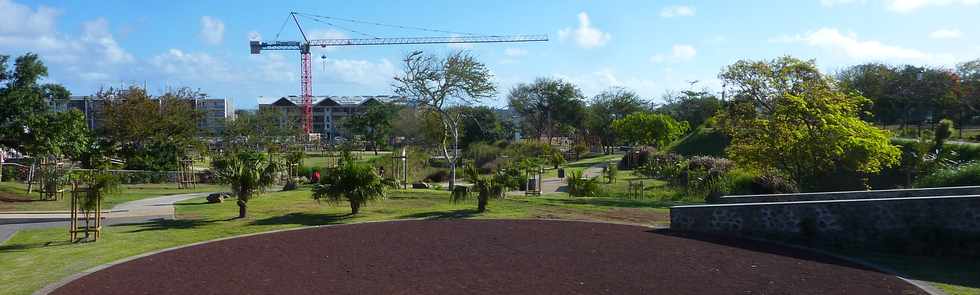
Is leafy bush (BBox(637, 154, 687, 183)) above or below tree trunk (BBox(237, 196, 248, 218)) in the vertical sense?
above

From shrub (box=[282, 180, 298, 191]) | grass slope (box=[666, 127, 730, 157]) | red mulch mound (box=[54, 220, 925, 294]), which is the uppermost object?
grass slope (box=[666, 127, 730, 157])

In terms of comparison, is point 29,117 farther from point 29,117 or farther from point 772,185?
point 772,185

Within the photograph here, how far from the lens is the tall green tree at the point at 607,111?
74.2 metres

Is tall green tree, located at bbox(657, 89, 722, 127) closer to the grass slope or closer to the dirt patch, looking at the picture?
the grass slope

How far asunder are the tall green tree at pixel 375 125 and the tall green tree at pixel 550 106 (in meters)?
17.7

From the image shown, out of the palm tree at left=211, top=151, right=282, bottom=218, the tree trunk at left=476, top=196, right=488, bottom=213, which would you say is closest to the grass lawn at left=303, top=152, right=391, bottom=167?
the tree trunk at left=476, top=196, right=488, bottom=213

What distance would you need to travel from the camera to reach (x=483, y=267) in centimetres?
1131

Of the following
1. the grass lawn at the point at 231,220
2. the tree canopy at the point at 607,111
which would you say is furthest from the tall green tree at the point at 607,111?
the grass lawn at the point at 231,220

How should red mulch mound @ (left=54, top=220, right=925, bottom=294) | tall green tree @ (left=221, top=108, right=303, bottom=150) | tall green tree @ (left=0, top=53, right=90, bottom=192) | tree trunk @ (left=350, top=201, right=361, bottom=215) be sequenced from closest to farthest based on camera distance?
1. red mulch mound @ (left=54, top=220, right=925, bottom=294)
2. tree trunk @ (left=350, top=201, right=361, bottom=215)
3. tall green tree @ (left=0, top=53, right=90, bottom=192)
4. tall green tree @ (left=221, top=108, right=303, bottom=150)

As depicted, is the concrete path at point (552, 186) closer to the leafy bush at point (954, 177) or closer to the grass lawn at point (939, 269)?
the leafy bush at point (954, 177)

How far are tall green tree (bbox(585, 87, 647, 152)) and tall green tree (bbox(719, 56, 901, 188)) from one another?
46071 millimetres

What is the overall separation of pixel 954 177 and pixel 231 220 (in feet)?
70.9

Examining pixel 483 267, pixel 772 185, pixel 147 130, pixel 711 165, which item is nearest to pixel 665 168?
pixel 711 165

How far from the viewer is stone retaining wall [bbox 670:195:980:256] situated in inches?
485
